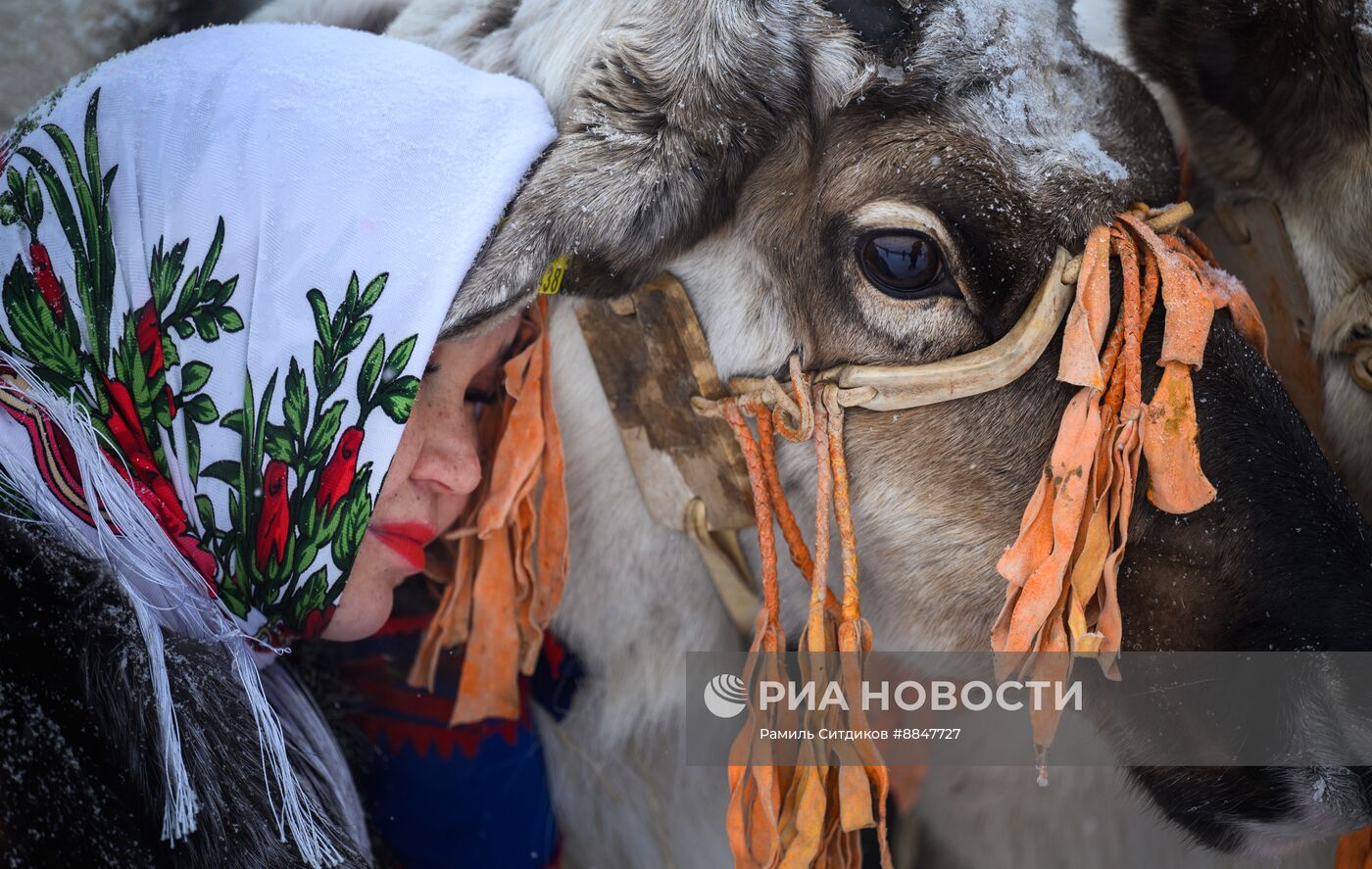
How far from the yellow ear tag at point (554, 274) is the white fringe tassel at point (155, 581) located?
59 cm

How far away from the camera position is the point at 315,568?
133 cm

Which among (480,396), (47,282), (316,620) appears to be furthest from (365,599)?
(47,282)

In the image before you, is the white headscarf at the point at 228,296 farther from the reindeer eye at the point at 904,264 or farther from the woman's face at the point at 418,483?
the reindeer eye at the point at 904,264

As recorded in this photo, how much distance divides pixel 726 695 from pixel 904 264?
812mm

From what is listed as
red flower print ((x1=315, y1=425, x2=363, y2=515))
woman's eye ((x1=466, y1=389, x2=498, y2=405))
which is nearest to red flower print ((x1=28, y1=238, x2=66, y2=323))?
red flower print ((x1=315, y1=425, x2=363, y2=515))

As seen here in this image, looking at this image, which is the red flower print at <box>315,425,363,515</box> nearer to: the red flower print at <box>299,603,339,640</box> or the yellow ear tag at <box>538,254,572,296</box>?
the red flower print at <box>299,603,339,640</box>

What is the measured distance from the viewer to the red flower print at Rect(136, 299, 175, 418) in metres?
1.25

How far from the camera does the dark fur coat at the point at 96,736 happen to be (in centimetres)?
110

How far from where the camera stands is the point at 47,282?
4.14 ft

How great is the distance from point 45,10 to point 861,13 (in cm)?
160

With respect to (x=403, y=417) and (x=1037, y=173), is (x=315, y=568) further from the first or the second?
(x=1037, y=173)

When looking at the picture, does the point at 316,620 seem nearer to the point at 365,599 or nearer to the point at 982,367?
the point at 365,599

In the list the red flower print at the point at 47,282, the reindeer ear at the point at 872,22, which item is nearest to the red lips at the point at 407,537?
the red flower print at the point at 47,282

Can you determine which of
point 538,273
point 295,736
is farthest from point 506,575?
point 538,273
